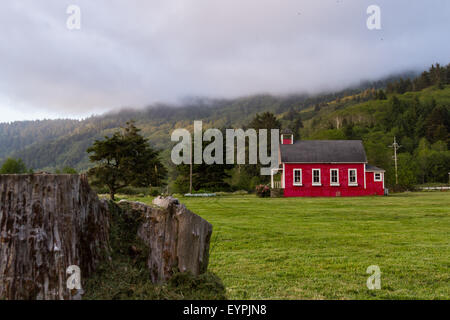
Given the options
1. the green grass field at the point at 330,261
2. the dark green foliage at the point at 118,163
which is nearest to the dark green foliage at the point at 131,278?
the green grass field at the point at 330,261

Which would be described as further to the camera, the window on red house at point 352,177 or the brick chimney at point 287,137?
the brick chimney at point 287,137

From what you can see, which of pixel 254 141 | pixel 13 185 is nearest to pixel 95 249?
pixel 13 185

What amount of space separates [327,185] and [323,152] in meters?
3.69

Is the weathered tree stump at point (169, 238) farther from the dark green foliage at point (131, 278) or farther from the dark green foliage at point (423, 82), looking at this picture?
the dark green foliage at point (423, 82)

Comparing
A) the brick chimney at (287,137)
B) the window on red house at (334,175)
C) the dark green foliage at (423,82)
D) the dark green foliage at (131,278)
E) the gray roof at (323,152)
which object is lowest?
the dark green foliage at (131,278)

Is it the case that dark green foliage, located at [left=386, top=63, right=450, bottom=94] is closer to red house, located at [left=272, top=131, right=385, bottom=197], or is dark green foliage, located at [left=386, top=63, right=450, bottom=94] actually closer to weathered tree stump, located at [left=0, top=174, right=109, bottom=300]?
red house, located at [left=272, top=131, right=385, bottom=197]

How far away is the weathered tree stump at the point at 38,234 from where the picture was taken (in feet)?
7.24

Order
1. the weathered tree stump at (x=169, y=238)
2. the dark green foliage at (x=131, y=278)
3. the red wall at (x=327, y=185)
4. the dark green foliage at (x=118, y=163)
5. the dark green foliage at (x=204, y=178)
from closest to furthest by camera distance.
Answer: the dark green foliage at (x=131, y=278), the weathered tree stump at (x=169, y=238), the dark green foliage at (x=118, y=163), the red wall at (x=327, y=185), the dark green foliage at (x=204, y=178)

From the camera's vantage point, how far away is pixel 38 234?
7.35 feet

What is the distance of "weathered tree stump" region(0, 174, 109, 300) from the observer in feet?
7.24

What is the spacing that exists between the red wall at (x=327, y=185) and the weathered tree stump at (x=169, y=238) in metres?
33.4

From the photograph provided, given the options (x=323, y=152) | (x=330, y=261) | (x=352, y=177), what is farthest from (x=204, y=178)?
(x=330, y=261)

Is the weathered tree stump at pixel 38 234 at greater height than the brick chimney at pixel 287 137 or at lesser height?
lesser
